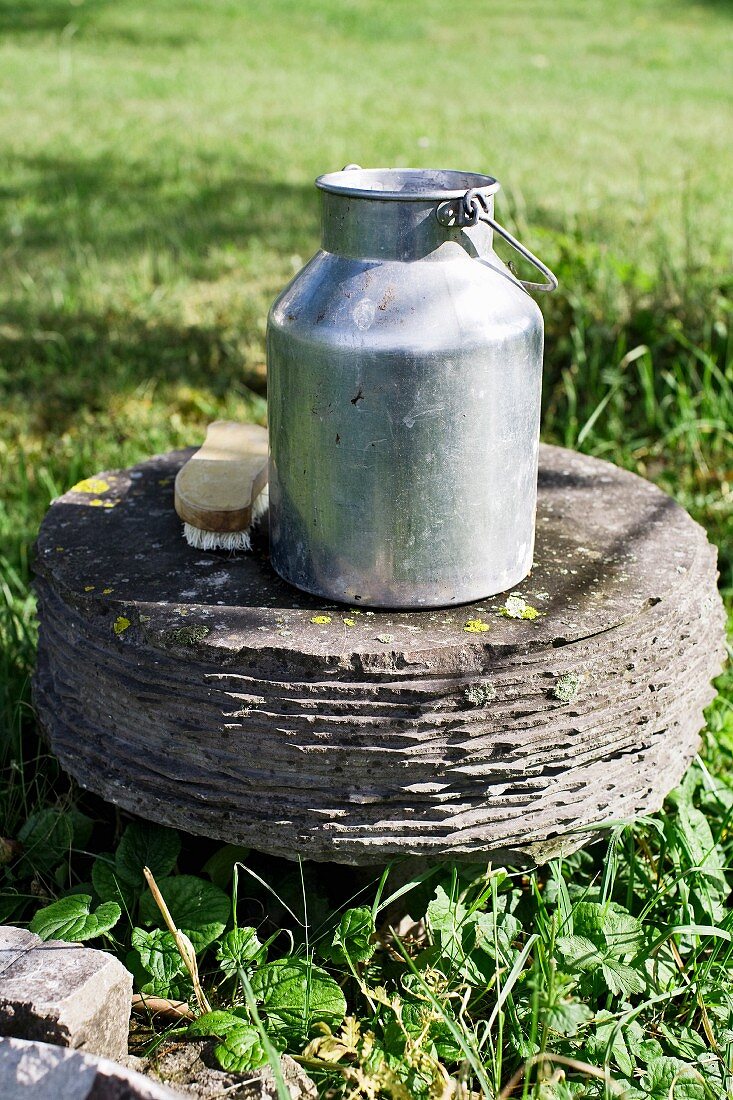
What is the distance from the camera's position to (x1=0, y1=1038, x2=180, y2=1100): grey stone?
1.42 m

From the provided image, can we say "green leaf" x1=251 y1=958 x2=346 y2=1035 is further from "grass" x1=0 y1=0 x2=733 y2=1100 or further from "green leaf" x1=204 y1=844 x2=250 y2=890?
"green leaf" x1=204 y1=844 x2=250 y2=890

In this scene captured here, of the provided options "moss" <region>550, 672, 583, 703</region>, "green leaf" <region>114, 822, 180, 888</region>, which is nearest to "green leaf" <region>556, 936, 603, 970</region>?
"moss" <region>550, 672, 583, 703</region>

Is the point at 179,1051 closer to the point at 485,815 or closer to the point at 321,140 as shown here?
the point at 485,815

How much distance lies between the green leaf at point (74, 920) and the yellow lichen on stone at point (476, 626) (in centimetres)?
74

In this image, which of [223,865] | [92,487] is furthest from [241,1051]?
[92,487]

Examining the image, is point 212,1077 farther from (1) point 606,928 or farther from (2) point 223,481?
(2) point 223,481

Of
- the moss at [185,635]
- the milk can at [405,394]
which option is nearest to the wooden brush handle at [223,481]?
the milk can at [405,394]

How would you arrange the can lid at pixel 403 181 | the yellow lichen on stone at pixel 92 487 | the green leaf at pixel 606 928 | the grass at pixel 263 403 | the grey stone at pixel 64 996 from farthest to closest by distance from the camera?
the yellow lichen on stone at pixel 92 487 < the green leaf at pixel 606 928 < the grass at pixel 263 403 < the can lid at pixel 403 181 < the grey stone at pixel 64 996

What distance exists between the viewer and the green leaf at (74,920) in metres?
1.77

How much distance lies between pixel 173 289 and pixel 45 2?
890 centimetres

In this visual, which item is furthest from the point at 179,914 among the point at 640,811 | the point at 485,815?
the point at 640,811

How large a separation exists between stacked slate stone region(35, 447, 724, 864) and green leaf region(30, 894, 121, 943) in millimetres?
172

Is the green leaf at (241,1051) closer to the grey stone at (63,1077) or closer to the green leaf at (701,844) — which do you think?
the grey stone at (63,1077)

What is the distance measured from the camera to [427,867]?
200 cm
